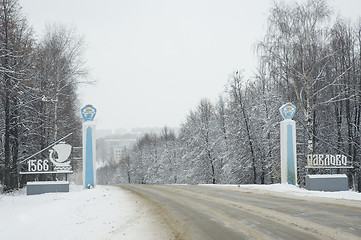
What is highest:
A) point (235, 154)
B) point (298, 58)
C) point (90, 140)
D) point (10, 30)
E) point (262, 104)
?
point (10, 30)

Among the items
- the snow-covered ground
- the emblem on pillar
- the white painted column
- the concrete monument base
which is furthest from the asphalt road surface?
the emblem on pillar

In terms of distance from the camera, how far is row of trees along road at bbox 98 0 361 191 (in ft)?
72.1

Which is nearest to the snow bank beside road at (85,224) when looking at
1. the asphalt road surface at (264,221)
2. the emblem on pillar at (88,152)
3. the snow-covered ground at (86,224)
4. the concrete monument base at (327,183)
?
the snow-covered ground at (86,224)

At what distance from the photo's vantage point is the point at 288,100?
85.4 ft

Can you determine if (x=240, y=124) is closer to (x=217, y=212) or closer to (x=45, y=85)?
(x=45, y=85)

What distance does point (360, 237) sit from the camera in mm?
6527

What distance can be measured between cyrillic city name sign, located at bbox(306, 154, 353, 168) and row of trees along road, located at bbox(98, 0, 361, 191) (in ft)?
3.60

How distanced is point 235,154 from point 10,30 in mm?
22411

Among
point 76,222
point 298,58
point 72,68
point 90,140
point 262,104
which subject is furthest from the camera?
point 262,104

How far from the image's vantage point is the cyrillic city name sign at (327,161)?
60.5ft

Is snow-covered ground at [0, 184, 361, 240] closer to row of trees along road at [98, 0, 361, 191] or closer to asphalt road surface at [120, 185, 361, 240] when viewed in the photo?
asphalt road surface at [120, 185, 361, 240]

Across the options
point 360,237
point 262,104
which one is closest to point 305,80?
point 262,104

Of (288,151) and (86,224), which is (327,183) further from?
(86,224)

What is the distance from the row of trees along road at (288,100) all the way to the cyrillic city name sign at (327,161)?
1.10 m
